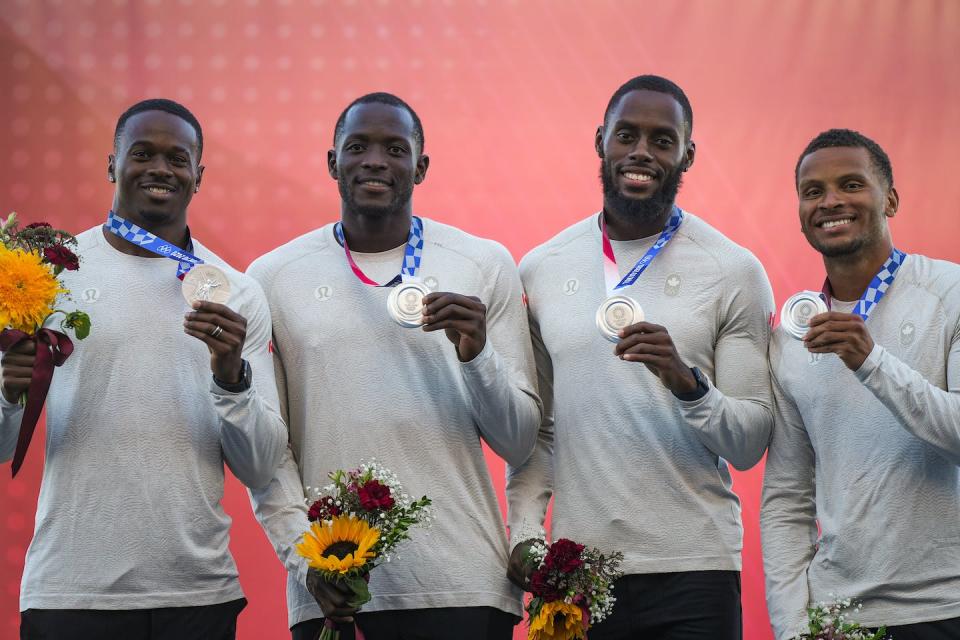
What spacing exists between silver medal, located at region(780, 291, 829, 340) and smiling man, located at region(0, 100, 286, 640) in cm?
147

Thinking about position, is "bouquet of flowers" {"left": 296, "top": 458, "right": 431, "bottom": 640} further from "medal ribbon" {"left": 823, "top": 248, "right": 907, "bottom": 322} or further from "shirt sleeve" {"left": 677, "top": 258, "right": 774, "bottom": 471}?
"medal ribbon" {"left": 823, "top": 248, "right": 907, "bottom": 322}

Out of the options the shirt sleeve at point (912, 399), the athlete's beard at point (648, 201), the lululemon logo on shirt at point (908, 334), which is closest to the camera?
the shirt sleeve at point (912, 399)

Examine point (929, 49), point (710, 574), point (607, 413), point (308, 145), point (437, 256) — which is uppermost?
point (929, 49)

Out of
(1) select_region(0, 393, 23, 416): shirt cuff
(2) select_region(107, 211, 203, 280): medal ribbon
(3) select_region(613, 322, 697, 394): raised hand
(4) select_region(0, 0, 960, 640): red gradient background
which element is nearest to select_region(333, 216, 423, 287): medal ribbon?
(2) select_region(107, 211, 203, 280): medal ribbon

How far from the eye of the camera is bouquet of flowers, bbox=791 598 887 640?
2.92 meters

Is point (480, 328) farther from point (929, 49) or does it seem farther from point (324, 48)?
point (929, 49)

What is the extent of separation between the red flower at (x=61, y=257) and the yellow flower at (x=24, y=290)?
31 mm

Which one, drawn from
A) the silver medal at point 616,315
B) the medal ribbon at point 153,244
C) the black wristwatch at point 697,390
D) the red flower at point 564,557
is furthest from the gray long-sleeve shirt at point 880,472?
the medal ribbon at point 153,244

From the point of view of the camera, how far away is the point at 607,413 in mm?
3607

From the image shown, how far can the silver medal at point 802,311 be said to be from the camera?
3328 millimetres

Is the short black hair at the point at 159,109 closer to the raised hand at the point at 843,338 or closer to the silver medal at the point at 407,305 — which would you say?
the silver medal at the point at 407,305

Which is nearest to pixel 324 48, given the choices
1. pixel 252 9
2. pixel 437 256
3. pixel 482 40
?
pixel 252 9

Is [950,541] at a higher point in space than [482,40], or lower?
lower

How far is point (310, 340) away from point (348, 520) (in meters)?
0.68
